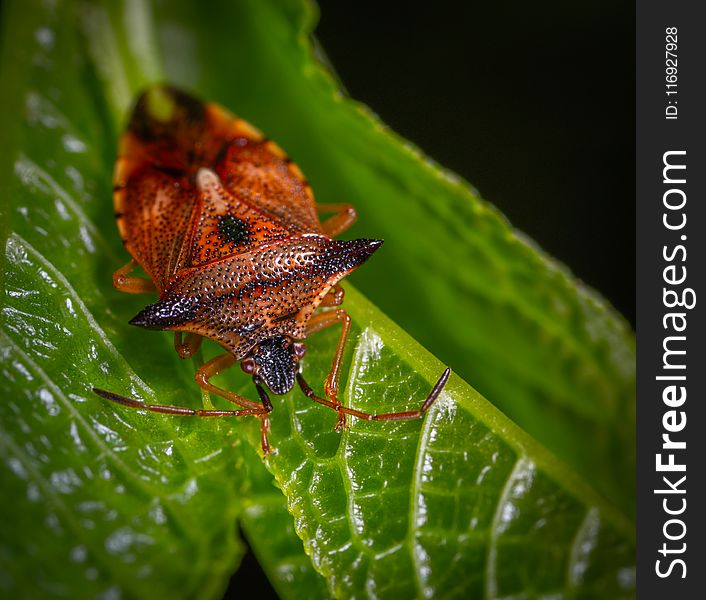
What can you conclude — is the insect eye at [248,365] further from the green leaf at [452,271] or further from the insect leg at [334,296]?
the green leaf at [452,271]

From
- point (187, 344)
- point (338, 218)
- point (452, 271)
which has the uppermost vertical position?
point (338, 218)

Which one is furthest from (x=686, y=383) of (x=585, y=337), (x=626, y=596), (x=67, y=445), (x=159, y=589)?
(x=67, y=445)

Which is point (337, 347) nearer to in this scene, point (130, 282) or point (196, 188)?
point (130, 282)

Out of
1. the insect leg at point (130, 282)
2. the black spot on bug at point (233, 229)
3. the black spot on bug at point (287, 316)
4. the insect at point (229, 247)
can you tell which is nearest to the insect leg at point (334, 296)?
the insect at point (229, 247)

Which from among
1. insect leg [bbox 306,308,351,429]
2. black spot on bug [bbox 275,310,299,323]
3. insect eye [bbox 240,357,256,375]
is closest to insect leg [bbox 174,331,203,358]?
insect eye [bbox 240,357,256,375]

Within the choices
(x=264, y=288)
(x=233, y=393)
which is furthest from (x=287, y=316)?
(x=233, y=393)

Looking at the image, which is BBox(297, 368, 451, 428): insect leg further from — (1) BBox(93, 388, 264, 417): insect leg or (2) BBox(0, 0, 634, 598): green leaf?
(1) BBox(93, 388, 264, 417): insect leg
